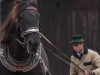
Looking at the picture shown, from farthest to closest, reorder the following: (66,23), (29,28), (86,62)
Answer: (66,23) < (86,62) < (29,28)

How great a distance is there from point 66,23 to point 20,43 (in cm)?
895

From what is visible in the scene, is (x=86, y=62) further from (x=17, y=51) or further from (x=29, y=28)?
(x=29, y=28)

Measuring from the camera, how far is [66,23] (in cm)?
1602

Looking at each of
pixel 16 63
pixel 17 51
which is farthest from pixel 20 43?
pixel 16 63

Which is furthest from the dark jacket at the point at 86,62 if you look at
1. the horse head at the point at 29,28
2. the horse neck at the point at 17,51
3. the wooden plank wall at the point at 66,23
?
the wooden plank wall at the point at 66,23

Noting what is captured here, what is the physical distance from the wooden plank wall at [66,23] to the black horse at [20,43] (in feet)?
27.5

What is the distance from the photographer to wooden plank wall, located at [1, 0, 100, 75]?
15.9 m

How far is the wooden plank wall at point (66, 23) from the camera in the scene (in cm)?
1591

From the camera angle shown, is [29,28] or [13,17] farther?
[13,17]

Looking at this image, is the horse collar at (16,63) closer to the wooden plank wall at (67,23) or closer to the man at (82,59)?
the man at (82,59)

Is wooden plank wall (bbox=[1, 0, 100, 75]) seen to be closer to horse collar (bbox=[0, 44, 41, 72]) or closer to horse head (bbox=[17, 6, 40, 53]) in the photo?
horse collar (bbox=[0, 44, 41, 72])

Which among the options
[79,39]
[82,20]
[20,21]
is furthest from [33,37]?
[82,20]

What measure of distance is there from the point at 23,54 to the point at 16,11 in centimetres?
65

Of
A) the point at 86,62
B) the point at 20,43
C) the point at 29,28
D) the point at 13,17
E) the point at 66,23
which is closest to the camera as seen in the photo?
the point at 29,28
